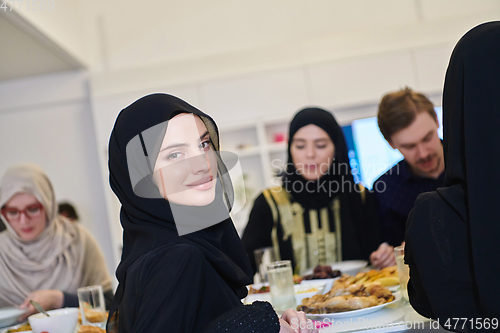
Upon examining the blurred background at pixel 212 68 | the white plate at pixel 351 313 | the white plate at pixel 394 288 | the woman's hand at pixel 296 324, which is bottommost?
the white plate at pixel 394 288

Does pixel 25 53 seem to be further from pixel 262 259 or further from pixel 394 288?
pixel 394 288

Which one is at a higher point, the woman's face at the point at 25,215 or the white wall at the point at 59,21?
the white wall at the point at 59,21

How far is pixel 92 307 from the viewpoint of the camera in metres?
1.28

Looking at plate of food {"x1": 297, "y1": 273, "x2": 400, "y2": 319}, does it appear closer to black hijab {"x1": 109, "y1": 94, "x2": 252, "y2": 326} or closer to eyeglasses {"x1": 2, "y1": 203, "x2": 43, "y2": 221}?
black hijab {"x1": 109, "y1": 94, "x2": 252, "y2": 326}

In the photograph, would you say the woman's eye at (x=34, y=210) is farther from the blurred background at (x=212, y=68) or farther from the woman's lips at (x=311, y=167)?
the blurred background at (x=212, y=68)

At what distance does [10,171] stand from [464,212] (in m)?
1.93

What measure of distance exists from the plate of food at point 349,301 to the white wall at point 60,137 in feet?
10.8

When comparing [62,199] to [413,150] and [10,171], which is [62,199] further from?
[413,150]

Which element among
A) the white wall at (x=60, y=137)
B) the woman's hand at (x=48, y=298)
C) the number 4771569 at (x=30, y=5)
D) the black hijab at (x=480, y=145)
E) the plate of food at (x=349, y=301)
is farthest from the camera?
the white wall at (x=60, y=137)

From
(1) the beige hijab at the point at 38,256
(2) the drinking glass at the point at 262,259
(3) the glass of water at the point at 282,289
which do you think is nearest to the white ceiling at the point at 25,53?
(1) the beige hijab at the point at 38,256

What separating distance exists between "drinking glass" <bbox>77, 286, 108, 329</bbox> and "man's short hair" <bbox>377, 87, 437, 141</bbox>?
1.27m

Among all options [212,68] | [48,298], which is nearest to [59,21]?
[212,68]

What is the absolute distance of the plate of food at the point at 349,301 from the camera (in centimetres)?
96

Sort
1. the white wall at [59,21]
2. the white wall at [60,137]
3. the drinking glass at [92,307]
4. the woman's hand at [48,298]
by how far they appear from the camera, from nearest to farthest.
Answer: the drinking glass at [92,307]
the woman's hand at [48,298]
the white wall at [59,21]
the white wall at [60,137]
